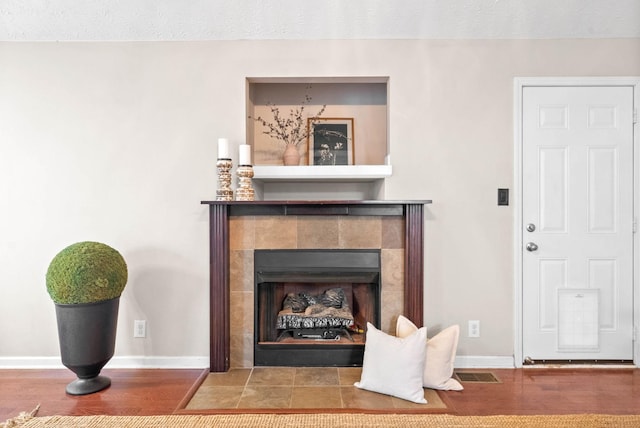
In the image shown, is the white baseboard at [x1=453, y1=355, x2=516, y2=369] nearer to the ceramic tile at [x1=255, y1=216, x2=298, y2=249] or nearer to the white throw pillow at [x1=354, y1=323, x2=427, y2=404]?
the white throw pillow at [x1=354, y1=323, x2=427, y2=404]

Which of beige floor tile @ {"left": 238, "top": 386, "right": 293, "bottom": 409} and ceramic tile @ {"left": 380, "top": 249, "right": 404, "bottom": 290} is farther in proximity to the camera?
ceramic tile @ {"left": 380, "top": 249, "right": 404, "bottom": 290}

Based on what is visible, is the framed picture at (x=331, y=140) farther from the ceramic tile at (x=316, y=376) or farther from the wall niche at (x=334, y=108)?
the ceramic tile at (x=316, y=376)

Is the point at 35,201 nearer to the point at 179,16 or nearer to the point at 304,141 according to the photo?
the point at 179,16

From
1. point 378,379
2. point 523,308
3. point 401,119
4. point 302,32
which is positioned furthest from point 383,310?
point 302,32

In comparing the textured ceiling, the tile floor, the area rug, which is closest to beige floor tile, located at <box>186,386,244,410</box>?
the tile floor

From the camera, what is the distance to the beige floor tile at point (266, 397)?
2.39m

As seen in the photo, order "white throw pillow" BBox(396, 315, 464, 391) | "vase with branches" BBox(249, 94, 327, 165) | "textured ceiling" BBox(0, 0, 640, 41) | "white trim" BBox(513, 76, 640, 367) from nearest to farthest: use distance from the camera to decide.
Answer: "white throw pillow" BBox(396, 315, 464, 391), "textured ceiling" BBox(0, 0, 640, 41), "white trim" BBox(513, 76, 640, 367), "vase with branches" BBox(249, 94, 327, 165)

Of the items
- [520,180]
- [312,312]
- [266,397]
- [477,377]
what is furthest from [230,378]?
[520,180]

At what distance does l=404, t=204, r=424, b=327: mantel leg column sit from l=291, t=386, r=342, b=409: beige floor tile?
0.71 metres

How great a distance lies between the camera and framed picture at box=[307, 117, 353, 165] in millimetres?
3322

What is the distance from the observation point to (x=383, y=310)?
2957mm

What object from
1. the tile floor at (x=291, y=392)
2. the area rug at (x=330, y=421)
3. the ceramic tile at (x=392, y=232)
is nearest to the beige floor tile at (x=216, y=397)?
the tile floor at (x=291, y=392)

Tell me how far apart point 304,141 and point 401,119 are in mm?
768

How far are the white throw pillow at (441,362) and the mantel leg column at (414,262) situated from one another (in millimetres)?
239
